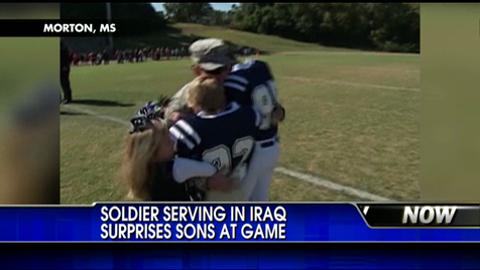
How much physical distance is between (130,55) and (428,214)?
149cm

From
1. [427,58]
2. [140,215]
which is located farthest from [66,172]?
[427,58]

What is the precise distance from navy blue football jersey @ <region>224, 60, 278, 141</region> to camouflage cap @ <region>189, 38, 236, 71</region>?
59mm

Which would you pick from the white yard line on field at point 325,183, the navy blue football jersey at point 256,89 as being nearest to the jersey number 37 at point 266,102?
the navy blue football jersey at point 256,89

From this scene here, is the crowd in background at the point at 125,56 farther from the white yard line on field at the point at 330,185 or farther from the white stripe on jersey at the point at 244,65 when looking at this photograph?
the white yard line on field at the point at 330,185

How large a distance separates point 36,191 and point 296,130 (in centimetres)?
118

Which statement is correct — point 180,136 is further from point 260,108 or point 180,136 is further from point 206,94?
point 260,108

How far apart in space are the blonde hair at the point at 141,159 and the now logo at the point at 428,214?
3.70 feet

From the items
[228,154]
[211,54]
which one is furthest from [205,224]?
[211,54]

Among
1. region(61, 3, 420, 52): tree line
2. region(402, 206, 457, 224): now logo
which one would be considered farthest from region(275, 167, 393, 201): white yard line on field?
region(61, 3, 420, 52): tree line

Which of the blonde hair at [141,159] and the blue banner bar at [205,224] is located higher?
the blonde hair at [141,159]

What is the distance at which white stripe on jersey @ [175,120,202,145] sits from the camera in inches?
97.1

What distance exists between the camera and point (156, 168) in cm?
249

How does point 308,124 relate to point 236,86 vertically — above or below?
below

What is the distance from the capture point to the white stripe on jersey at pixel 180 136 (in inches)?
97.0
